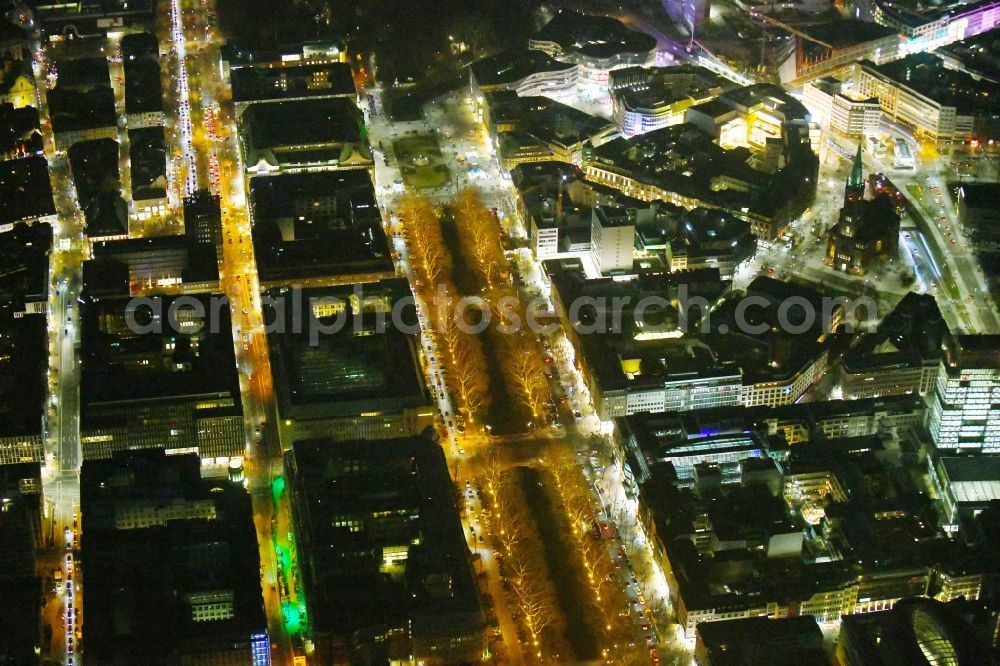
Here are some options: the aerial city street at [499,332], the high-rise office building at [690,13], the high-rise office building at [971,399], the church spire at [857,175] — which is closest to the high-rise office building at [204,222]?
the aerial city street at [499,332]

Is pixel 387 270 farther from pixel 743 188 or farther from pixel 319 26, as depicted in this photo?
pixel 319 26

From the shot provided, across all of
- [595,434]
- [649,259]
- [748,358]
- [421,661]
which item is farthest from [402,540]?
[649,259]

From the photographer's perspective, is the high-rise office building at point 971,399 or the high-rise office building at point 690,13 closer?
the high-rise office building at point 971,399

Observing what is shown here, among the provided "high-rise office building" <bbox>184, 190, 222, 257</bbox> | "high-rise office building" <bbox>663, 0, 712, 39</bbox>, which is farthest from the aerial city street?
"high-rise office building" <bbox>663, 0, 712, 39</bbox>

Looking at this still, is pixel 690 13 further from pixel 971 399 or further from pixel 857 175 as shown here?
pixel 971 399

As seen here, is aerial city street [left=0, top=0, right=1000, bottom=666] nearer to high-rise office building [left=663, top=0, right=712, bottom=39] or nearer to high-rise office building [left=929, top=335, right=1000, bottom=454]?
high-rise office building [left=929, top=335, right=1000, bottom=454]

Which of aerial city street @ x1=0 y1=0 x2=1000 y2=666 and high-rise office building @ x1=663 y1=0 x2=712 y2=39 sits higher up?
high-rise office building @ x1=663 y1=0 x2=712 y2=39

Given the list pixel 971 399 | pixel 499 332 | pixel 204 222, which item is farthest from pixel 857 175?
pixel 204 222

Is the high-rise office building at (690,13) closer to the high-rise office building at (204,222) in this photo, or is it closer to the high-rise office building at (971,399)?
the high-rise office building at (204,222)
